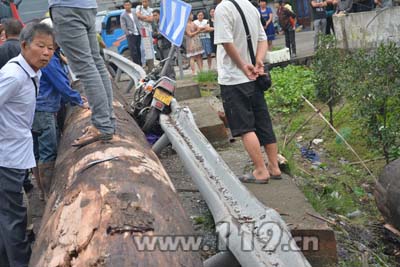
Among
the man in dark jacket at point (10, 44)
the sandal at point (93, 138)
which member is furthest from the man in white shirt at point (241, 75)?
the man in dark jacket at point (10, 44)

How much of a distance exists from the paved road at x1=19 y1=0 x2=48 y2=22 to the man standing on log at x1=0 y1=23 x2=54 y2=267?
37.7ft

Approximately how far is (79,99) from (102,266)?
261 cm

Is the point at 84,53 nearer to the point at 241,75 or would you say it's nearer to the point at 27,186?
the point at 241,75

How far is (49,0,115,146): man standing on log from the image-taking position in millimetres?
3943

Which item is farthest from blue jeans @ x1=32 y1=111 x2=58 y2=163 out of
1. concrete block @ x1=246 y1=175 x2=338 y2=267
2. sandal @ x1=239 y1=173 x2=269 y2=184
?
concrete block @ x1=246 y1=175 x2=338 y2=267

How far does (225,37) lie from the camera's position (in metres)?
4.47

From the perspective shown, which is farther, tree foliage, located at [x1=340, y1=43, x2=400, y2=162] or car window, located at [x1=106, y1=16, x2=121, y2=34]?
car window, located at [x1=106, y1=16, x2=121, y2=34]

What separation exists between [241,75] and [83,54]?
53.6 inches

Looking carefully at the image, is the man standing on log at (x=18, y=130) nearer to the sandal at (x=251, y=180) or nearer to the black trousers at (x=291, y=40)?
the sandal at (x=251, y=180)

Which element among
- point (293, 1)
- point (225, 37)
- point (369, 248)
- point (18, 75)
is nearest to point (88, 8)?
point (18, 75)

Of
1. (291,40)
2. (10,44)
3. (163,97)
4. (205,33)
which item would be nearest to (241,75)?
(163,97)

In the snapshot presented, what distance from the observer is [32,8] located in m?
14.6

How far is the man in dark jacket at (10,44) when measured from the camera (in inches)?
209

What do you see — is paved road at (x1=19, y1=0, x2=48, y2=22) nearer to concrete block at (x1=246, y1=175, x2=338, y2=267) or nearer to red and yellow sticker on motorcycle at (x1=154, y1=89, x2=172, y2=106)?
red and yellow sticker on motorcycle at (x1=154, y1=89, x2=172, y2=106)
